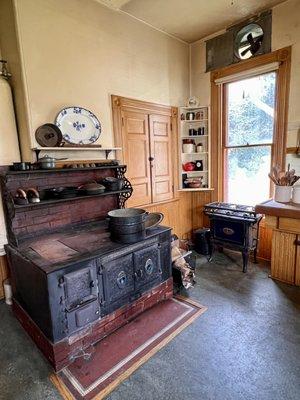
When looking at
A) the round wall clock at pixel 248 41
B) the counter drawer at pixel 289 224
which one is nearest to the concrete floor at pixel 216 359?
the counter drawer at pixel 289 224

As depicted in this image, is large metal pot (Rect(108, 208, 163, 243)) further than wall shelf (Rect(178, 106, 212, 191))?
No

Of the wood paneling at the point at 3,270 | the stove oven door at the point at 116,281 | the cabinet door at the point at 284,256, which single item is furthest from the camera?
the cabinet door at the point at 284,256

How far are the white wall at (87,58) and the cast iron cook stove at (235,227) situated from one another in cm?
167

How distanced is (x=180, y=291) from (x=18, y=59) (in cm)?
269

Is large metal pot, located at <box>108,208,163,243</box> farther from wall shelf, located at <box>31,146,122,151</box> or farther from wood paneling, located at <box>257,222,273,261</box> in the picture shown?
wood paneling, located at <box>257,222,273,261</box>

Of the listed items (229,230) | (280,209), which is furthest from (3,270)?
(280,209)

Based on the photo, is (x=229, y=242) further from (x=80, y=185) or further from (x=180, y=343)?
(x=80, y=185)

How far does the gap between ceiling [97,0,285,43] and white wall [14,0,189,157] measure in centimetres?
12

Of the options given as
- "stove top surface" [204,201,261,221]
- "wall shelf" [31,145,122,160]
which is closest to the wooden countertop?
"stove top surface" [204,201,261,221]

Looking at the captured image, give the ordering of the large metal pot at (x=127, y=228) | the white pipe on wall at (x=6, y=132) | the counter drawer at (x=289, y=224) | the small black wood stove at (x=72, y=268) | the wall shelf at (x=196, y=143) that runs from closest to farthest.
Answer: the small black wood stove at (x=72, y=268), the large metal pot at (x=127, y=228), the white pipe on wall at (x=6, y=132), the counter drawer at (x=289, y=224), the wall shelf at (x=196, y=143)

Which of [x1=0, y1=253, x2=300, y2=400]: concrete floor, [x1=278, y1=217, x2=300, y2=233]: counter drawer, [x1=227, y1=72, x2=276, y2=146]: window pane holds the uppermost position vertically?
[x1=227, y1=72, x2=276, y2=146]: window pane

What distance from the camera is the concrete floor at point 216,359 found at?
4.92ft

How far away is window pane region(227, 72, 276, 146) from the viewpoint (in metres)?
3.15

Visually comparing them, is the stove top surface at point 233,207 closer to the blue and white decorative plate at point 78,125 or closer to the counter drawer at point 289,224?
the counter drawer at point 289,224
